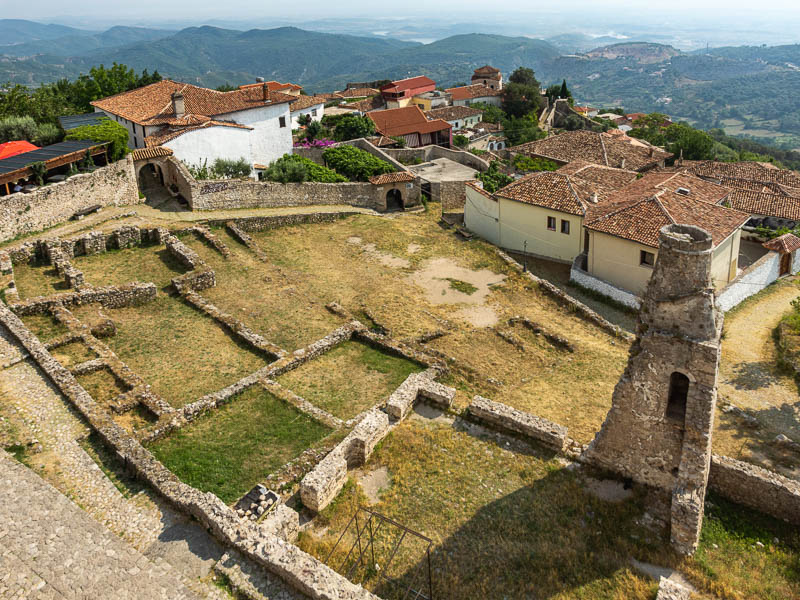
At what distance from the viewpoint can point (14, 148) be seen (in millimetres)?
30016

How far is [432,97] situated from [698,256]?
72.3 meters

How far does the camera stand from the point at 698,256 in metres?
10.5

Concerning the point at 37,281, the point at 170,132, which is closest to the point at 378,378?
the point at 37,281

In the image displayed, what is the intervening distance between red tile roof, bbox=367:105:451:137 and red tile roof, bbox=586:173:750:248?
26639 millimetres

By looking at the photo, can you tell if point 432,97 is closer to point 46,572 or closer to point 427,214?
point 427,214

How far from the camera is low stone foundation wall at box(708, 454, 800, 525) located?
11.9 m

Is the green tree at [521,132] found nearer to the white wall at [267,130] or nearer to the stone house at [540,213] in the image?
the stone house at [540,213]

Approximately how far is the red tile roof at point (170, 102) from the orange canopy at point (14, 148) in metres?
6.34

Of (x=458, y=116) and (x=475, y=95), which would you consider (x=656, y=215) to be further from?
(x=475, y=95)

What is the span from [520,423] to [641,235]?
1572cm

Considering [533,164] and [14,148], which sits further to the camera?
[533,164]

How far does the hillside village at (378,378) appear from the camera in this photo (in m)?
10.7

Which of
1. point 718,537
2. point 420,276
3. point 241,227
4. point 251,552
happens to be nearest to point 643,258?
point 420,276

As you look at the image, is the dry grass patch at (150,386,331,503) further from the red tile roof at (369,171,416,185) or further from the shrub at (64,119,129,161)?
the red tile roof at (369,171,416,185)
